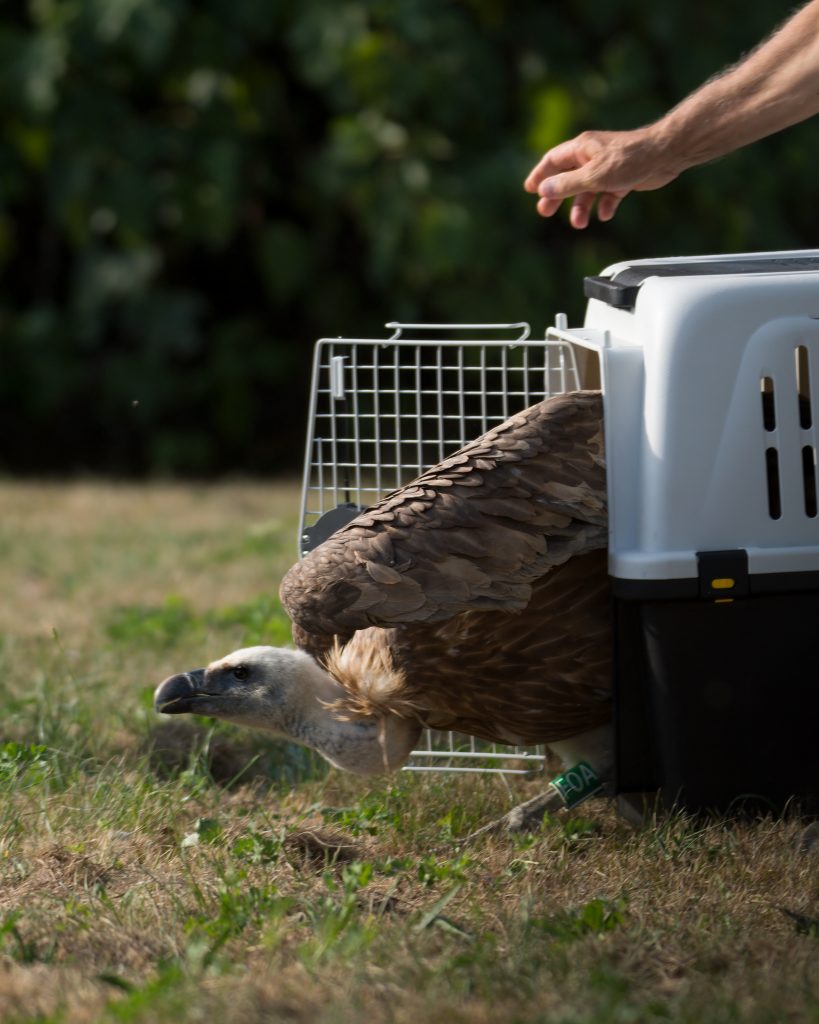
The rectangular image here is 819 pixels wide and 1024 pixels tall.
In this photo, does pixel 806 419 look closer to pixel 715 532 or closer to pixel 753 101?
pixel 715 532

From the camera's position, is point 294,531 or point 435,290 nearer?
point 294,531

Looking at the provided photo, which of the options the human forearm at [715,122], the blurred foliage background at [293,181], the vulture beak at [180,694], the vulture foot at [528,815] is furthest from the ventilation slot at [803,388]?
the blurred foliage background at [293,181]

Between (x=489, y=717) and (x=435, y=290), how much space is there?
4.73 meters

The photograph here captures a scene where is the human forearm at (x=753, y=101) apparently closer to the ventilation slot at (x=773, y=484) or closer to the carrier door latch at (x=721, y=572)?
the ventilation slot at (x=773, y=484)

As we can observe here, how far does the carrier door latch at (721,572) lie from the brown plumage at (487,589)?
0.72ft

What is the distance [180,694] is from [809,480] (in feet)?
4.47

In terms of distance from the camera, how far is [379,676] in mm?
2818

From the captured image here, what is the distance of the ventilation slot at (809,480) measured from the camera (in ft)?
8.66

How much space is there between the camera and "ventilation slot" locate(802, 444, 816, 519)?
264 centimetres

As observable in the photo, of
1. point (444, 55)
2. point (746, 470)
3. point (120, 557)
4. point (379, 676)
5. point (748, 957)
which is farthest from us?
point (444, 55)

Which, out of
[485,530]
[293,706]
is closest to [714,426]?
[485,530]

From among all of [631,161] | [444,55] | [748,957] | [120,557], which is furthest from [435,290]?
[748,957]

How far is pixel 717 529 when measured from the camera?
2.57 metres

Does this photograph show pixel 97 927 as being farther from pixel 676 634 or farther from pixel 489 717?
pixel 676 634
